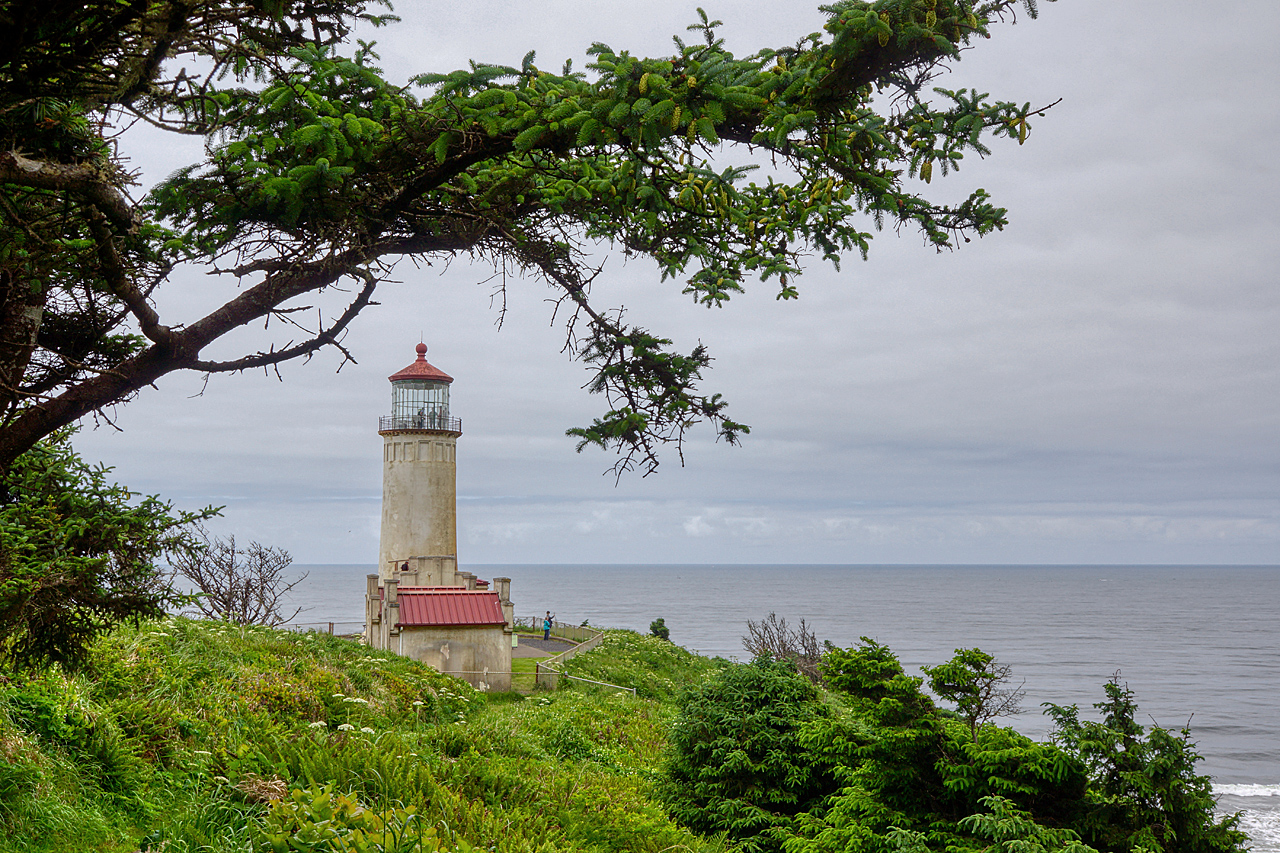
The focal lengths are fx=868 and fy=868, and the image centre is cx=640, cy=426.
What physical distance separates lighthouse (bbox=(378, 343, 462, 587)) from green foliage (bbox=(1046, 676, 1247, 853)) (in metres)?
28.1

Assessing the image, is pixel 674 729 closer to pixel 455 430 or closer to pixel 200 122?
pixel 200 122

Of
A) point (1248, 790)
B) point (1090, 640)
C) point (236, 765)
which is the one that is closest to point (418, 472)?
point (236, 765)

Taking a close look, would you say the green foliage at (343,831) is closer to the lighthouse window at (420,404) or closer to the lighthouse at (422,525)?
the lighthouse at (422,525)

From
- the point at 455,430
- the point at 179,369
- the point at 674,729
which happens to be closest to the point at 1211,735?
the point at 455,430

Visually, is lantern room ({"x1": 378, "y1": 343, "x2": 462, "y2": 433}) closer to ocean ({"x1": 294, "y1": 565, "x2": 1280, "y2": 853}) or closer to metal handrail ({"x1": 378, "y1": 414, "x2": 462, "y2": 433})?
metal handrail ({"x1": 378, "y1": 414, "x2": 462, "y2": 433})

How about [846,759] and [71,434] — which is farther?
[846,759]

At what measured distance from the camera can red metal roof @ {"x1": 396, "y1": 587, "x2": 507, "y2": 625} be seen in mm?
24328

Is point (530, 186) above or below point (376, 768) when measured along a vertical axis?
above

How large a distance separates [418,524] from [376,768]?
89.1 ft

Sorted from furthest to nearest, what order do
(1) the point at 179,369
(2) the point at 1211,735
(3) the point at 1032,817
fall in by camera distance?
(2) the point at 1211,735
(3) the point at 1032,817
(1) the point at 179,369

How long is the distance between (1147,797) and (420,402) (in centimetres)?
3092

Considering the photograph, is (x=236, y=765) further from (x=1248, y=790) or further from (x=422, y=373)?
(x=1248, y=790)

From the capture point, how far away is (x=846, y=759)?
9977 millimetres

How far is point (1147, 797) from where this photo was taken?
317 inches
